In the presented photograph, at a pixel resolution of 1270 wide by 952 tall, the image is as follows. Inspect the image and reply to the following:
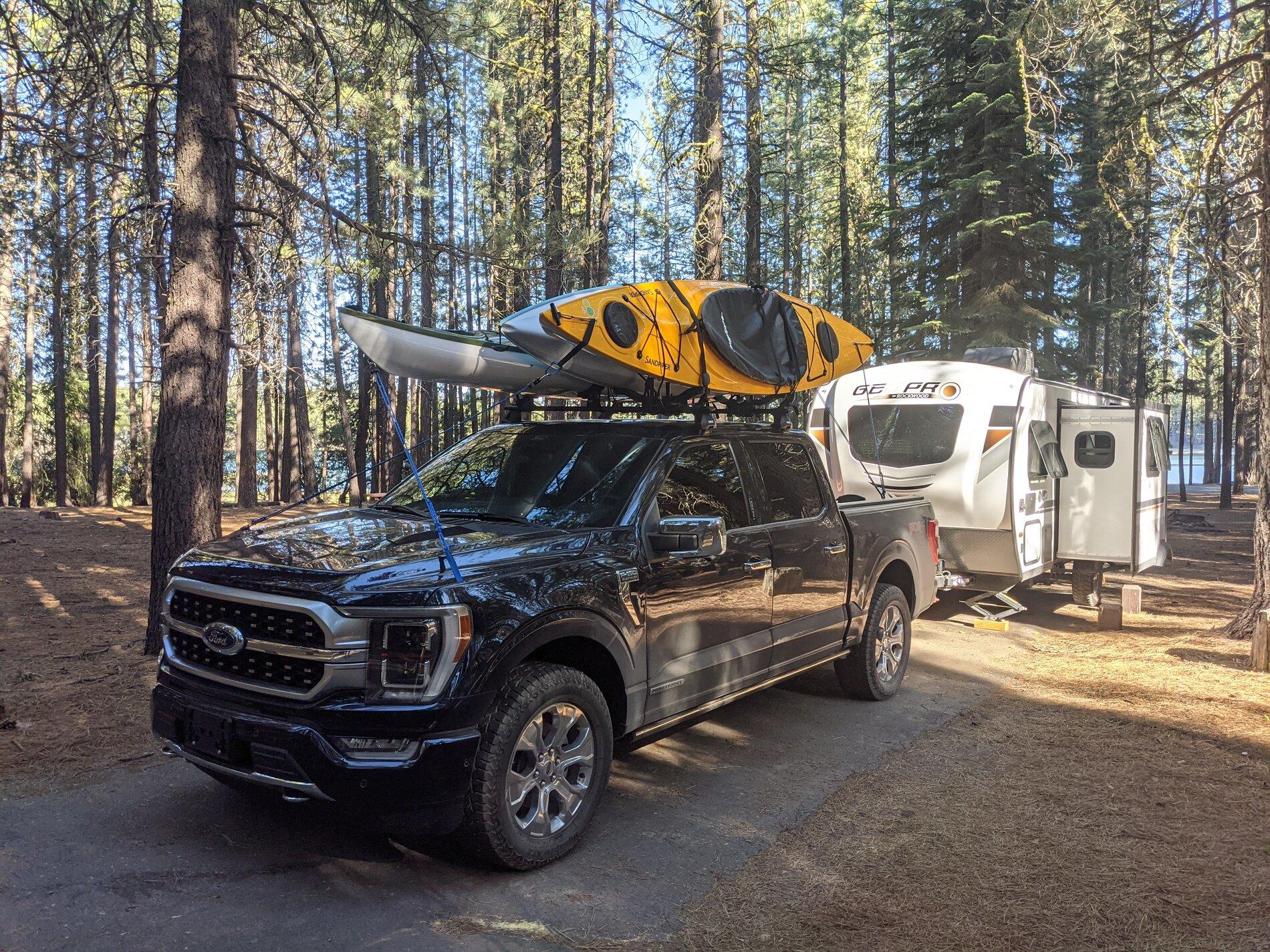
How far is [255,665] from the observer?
150 inches

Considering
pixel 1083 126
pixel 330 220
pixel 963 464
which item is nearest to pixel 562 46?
pixel 330 220

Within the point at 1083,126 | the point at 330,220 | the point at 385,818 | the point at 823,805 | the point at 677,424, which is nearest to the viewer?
the point at 385,818

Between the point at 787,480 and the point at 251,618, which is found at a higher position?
the point at 787,480

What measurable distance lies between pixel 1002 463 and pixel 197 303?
307 inches

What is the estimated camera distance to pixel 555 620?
13.0 ft

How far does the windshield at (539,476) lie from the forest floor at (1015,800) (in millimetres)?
1933

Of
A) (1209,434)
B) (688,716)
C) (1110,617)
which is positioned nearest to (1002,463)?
(1110,617)

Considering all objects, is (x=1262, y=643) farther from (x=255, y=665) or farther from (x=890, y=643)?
(x=255, y=665)

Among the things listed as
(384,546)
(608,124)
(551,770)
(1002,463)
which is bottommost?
(551,770)

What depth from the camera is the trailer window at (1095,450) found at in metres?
10.4

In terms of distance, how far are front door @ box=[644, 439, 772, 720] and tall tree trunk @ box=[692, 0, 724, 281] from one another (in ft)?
25.3

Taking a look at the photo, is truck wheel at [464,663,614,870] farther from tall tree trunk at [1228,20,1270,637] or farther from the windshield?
tall tree trunk at [1228,20,1270,637]

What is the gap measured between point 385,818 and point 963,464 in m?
7.67

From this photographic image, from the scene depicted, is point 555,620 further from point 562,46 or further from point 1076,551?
point 562,46
